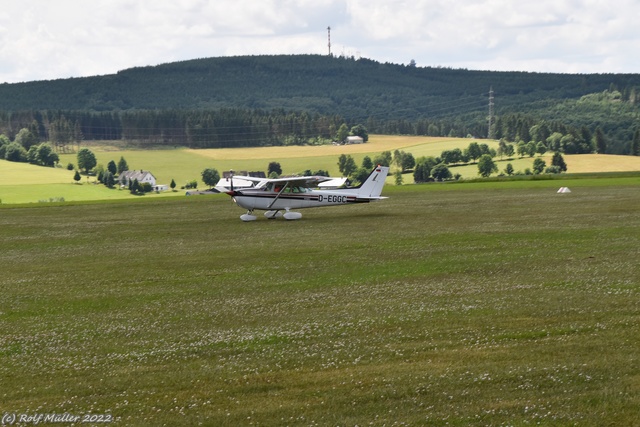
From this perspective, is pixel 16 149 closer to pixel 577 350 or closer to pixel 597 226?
pixel 597 226

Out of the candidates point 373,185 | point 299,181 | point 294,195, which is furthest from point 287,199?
point 373,185

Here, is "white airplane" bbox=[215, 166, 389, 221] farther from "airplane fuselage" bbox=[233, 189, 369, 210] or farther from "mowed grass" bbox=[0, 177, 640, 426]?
"mowed grass" bbox=[0, 177, 640, 426]

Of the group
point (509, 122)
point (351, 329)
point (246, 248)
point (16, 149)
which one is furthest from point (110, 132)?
point (351, 329)

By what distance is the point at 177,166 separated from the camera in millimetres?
131500

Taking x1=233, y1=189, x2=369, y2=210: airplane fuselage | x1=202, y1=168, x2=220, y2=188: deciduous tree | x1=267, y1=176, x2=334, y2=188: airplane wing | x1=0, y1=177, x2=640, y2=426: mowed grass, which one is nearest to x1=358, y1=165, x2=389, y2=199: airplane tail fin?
x1=233, y1=189, x2=369, y2=210: airplane fuselage

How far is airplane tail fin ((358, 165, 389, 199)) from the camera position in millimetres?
37469

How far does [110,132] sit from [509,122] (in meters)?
80.1

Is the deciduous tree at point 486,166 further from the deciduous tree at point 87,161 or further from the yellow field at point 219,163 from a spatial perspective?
the deciduous tree at point 87,161

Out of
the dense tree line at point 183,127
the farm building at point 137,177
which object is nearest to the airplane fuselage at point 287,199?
the farm building at point 137,177

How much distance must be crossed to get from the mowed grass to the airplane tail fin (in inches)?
253

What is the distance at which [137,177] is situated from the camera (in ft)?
368

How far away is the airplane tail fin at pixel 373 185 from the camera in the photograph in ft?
123

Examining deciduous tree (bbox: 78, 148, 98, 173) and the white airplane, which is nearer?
the white airplane

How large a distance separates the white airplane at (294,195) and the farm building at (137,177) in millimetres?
73300
